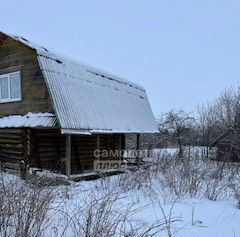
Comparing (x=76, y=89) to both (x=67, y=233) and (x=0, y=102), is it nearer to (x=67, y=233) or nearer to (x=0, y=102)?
(x=0, y=102)

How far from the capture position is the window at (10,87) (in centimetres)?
1541

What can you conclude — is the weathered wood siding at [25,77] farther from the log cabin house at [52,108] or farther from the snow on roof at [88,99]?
the snow on roof at [88,99]

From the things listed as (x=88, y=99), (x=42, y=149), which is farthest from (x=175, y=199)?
(x=42, y=149)

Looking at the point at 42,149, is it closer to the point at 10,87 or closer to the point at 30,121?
the point at 30,121

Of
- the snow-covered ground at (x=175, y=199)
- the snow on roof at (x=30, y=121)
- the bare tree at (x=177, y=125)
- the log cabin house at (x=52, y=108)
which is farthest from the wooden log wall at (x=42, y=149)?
the bare tree at (x=177, y=125)

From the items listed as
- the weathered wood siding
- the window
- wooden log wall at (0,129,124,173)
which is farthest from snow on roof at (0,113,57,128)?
the window

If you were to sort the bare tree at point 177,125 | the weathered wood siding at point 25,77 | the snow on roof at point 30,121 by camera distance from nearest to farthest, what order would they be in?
1. the snow on roof at point 30,121
2. the weathered wood siding at point 25,77
3. the bare tree at point 177,125

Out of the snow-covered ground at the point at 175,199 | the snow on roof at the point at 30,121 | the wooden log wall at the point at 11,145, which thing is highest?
the snow on roof at the point at 30,121

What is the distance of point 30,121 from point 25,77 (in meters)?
2.07

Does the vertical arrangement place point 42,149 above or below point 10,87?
below

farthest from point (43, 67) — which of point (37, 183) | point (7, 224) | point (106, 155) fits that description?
point (7, 224)

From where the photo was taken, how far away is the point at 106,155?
64.3 feet

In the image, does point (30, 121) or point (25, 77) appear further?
point (25, 77)

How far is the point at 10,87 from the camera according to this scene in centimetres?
1591
